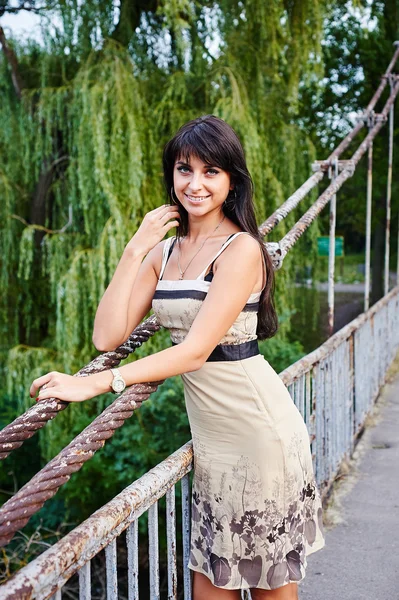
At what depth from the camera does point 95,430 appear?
1.39 meters

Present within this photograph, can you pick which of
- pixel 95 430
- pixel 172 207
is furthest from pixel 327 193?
pixel 95 430

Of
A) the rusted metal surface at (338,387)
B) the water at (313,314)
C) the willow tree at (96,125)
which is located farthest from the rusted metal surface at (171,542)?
the willow tree at (96,125)

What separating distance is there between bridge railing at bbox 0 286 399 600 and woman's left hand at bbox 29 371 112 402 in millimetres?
204

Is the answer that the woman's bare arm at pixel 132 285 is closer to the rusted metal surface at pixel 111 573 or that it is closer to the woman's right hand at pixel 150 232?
the woman's right hand at pixel 150 232

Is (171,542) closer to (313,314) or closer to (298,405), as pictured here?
(298,405)

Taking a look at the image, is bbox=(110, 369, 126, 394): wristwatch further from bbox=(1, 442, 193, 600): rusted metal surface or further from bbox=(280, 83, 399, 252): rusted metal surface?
bbox=(280, 83, 399, 252): rusted metal surface

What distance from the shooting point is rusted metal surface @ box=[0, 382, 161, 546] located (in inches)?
42.6

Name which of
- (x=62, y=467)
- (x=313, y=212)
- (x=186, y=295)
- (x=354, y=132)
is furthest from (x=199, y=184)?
(x=354, y=132)

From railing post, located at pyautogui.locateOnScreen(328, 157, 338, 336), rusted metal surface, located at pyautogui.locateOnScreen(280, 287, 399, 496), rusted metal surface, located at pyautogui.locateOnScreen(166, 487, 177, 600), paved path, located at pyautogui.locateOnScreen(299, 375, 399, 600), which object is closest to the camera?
rusted metal surface, located at pyautogui.locateOnScreen(166, 487, 177, 600)

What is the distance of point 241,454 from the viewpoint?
1617 mm

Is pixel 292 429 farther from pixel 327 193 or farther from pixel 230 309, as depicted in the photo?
pixel 327 193

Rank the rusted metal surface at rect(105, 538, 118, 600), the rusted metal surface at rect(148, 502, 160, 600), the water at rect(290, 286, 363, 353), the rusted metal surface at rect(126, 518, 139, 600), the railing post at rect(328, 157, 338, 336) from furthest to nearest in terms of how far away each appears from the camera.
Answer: the water at rect(290, 286, 363, 353)
the railing post at rect(328, 157, 338, 336)
the rusted metal surface at rect(148, 502, 160, 600)
the rusted metal surface at rect(126, 518, 139, 600)
the rusted metal surface at rect(105, 538, 118, 600)

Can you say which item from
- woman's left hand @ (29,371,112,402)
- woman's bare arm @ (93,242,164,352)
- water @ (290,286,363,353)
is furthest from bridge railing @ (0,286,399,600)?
water @ (290,286,363,353)

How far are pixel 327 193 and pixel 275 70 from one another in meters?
3.11
